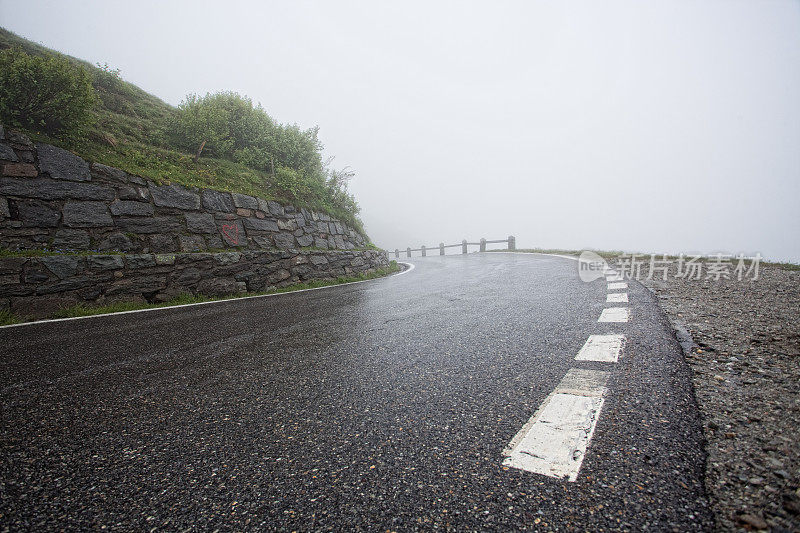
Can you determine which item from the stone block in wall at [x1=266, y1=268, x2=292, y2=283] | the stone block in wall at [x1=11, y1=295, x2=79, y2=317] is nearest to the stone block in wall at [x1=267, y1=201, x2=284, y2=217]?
the stone block in wall at [x1=266, y1=268, x2=292, y2=283]

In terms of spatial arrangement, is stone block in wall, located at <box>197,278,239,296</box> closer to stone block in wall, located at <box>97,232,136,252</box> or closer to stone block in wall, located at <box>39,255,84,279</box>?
stone block in wall, located at <box>97,232,136,252</box>

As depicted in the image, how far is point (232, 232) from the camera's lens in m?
7.12

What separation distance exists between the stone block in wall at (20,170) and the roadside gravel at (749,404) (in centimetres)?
803

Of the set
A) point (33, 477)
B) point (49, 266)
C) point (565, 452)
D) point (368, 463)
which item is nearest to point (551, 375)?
point (565, 452)

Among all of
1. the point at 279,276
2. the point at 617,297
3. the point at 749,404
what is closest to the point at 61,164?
the point at 279,276

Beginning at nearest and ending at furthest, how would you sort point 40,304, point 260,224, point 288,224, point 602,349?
point 602,349 < point 40,304 < point 260,224 < point 288,224

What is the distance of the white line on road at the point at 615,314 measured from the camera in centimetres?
308

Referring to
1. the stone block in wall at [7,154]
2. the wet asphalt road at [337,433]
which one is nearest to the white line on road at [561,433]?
the wet asphalt road at [337,433]

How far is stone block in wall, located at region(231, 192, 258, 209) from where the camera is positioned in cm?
741

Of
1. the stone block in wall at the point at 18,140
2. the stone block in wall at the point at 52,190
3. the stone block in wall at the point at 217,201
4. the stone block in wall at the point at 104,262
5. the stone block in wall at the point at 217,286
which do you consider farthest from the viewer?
the stone block in wall at the point at 217,201

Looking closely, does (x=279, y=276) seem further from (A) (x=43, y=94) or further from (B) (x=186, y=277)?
(A) (x=43, y=94)

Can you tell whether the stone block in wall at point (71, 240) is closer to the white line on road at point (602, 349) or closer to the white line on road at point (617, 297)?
the white line on road at point (602, 349)

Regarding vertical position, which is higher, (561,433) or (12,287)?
(12,287)

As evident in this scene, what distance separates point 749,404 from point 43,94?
9195mm
